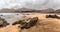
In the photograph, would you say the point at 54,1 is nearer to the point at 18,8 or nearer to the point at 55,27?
the point at 18,8

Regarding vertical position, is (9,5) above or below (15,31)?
above

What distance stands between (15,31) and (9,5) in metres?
1.11

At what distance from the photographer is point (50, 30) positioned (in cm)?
129

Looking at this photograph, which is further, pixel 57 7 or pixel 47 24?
pixel 57 7

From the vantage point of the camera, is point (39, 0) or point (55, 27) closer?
Answer: point (55, 27)

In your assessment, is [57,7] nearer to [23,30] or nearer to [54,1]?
[54,1]

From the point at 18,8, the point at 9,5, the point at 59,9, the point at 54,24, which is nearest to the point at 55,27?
the point at 54,24

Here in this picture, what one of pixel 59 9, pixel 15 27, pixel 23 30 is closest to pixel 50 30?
pixel 23 30

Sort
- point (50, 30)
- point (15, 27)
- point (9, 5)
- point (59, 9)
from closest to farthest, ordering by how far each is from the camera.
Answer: point (50, 30) → point (15, 27) → point (59, 9) → point (9, 5)

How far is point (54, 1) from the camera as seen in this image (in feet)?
7.32

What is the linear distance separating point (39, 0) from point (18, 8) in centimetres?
36

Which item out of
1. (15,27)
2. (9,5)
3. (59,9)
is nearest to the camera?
(15,27)

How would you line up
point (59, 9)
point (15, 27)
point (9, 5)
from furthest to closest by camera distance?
point (9, 5)
point (59, 9)
point (15, 27)

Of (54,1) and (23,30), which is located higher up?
(54,1)
